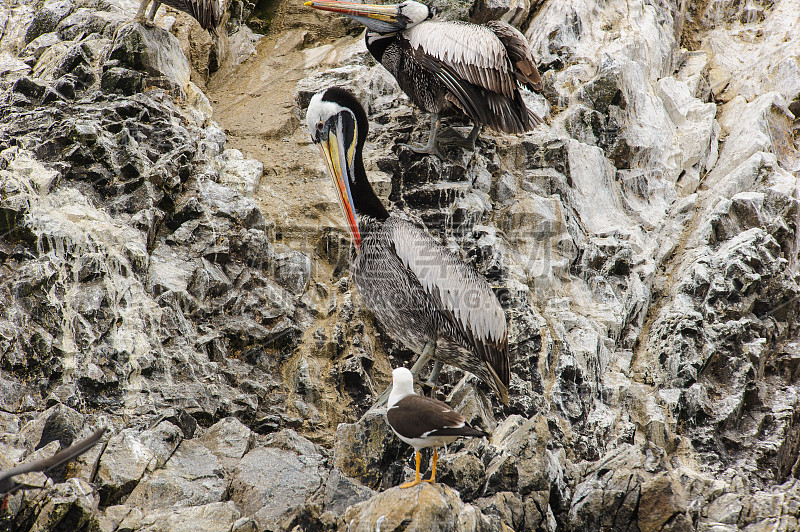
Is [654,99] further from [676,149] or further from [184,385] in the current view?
[184,385]

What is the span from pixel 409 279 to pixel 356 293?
1.04m

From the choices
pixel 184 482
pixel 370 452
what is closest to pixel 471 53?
pixel 370 452

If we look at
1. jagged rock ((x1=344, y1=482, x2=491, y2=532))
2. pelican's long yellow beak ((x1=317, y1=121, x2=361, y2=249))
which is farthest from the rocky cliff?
pelican's long yellow beak ((x1=317, y1=121, x2=361, y2=249))

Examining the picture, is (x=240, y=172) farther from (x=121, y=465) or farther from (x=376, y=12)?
(x=121, y=465)

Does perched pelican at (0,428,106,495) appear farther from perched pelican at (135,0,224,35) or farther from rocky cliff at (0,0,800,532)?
perched pelican at (135,0,224,35)

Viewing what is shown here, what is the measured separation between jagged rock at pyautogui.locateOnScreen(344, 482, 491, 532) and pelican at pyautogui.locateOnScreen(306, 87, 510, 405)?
137 centimetres

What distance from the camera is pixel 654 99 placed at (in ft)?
23.5

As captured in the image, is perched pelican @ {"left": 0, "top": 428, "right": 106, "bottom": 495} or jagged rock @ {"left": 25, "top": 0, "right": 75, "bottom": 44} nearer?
perched pelican @ {"left": 0, "top": 428, "right": 106, "bottom": 495}

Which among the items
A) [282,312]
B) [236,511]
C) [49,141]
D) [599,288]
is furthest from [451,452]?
[49,141]

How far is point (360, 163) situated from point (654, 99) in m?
4.00

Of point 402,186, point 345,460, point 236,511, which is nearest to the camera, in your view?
point 236,511

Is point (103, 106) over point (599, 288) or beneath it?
over

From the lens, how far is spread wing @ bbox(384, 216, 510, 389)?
15.1 ft

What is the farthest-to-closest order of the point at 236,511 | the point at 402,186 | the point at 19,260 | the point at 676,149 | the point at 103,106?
the point at 676,149 < the point at 402,186 < the point at 103,106 < the point at 19,260 < the point at 236,511
